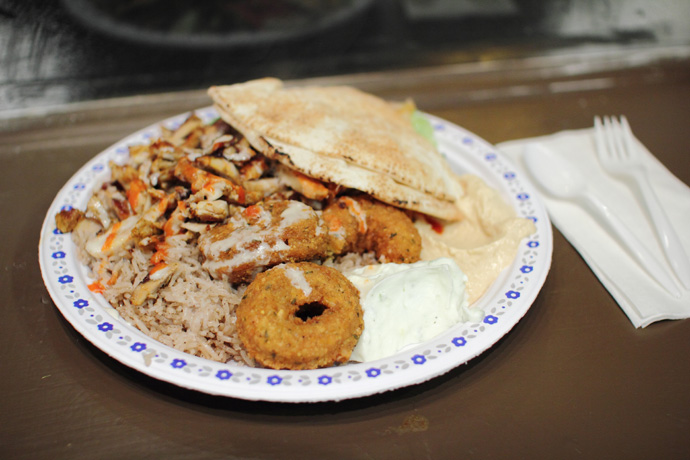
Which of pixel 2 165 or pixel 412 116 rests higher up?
pixel 412 116

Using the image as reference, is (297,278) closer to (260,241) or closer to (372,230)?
(260,241)

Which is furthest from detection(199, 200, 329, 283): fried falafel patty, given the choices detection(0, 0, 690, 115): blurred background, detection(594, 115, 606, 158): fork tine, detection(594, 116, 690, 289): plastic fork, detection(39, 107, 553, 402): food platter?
detection(0, 0, 690, 115): blurred background

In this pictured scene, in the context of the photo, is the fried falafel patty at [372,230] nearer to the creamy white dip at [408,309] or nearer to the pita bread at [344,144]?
the pita bread at [344,144]

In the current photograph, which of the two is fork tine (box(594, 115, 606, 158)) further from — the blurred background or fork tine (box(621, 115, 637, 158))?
the blurred background

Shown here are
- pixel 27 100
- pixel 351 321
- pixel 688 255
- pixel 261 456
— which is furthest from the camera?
pixel 27 100

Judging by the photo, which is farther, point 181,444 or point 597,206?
point 597,206

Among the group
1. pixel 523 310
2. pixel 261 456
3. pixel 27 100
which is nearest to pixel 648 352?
pixel 523 310

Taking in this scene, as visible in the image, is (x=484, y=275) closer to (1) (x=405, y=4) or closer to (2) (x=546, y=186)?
(2) (x=546, y=186)

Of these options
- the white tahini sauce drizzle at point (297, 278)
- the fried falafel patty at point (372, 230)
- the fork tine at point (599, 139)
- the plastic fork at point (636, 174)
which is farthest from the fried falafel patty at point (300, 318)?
the fork tine at point (599, 139)
